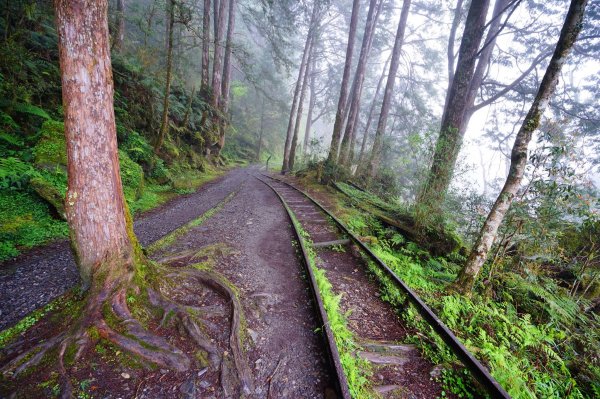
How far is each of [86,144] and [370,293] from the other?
429cm

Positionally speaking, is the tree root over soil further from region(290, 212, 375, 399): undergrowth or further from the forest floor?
region(290, 212, 375, 399): undergrowth

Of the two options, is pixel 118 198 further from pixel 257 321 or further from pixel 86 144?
pixel 257 321

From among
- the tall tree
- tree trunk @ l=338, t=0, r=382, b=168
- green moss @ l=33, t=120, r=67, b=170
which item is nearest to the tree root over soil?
green moss @ l=33, t=120, r=67, b=170

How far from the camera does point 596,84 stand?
12.8m

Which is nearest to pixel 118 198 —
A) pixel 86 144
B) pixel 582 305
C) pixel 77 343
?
pixel 86 144

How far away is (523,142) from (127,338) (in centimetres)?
597

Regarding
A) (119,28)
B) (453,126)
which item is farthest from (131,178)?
(453,126)

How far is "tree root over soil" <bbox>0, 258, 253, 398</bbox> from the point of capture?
212 centimetres

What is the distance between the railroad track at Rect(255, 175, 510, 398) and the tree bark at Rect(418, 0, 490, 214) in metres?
2.55

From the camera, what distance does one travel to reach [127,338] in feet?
7.90

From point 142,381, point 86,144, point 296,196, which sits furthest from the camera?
point 296,196

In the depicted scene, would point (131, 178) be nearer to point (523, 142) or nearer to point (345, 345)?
point (345, 345)

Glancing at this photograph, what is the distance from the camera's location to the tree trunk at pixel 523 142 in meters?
3.57

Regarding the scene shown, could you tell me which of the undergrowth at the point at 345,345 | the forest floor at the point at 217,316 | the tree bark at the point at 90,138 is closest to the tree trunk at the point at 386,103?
the forest floor at the point at 217,316
